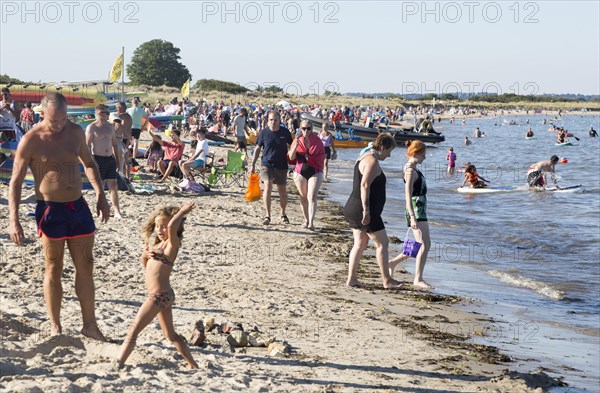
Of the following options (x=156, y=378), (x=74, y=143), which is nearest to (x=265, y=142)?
(x=74, y=143)

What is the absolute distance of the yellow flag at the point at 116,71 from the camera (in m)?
28.3

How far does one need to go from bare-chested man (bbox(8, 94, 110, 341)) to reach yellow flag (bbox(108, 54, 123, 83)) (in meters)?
23.3

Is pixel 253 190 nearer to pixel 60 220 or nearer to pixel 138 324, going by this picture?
pixel 60 220

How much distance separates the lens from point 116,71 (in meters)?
28.5

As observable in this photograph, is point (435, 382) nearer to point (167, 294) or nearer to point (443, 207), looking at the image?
point (167, 294)

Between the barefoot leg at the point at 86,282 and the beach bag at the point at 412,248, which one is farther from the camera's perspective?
the beach bag at the point at 412,248

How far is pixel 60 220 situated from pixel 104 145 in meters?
5.93

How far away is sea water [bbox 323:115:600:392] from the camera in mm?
7832

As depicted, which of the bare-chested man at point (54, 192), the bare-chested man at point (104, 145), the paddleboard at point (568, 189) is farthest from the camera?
the paddleboard at point (568, 189)

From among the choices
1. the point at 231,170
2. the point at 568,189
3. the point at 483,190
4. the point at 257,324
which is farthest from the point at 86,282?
the point at 568,189

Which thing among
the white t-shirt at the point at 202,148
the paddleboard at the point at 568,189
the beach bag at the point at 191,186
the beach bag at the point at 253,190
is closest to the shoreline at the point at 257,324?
the beach bag at the point at 253,190

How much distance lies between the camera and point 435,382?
5.95 meters

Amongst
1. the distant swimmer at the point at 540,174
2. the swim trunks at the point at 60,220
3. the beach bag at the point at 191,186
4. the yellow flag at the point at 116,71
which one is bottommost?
the distant swimmer at the point at 540,174

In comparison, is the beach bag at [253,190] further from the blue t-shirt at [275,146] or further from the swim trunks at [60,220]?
the swim trunks at [60,220]
